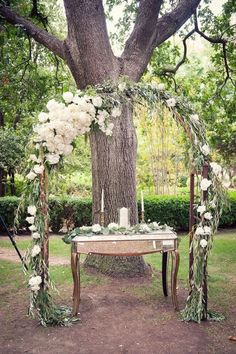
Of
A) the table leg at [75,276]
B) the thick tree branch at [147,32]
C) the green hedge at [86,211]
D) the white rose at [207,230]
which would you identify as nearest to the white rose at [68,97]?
the table leg at [75,276]

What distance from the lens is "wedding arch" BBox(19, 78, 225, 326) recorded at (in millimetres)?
4395

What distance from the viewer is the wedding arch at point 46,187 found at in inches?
173

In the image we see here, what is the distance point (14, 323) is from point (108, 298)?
1290 millimetres

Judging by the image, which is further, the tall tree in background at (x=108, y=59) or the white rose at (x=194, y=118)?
the tall tree in background at (x=108, y=59)

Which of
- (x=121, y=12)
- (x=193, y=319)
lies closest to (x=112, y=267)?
(x=193, y=319)

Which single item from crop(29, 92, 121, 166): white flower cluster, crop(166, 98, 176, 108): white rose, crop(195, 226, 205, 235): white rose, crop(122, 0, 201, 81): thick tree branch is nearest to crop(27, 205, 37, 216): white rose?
crop(29, 92, 121, 166): white flower cluster

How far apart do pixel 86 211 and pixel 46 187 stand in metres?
6.32

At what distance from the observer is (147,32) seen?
6129mm

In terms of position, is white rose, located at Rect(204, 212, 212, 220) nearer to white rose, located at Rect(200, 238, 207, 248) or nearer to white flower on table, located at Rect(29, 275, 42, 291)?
white rose, located at Rect(200, 238, 207, 248)

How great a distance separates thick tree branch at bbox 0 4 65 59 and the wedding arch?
70.5 inches

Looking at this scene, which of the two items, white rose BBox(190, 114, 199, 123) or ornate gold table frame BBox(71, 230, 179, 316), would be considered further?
white rose BBox(190, 114, 199, 123)

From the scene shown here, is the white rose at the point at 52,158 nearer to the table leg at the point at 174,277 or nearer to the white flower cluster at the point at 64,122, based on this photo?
the white flower cluster at the point at 64,122

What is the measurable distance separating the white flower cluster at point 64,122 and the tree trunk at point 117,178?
151cm

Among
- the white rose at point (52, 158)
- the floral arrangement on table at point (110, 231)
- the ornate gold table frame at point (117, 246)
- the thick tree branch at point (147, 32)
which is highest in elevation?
the thick tree branch at point (147, 32)
